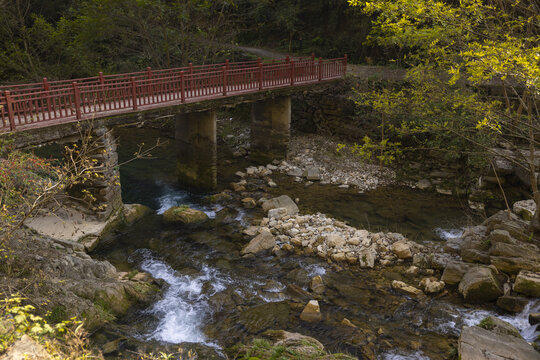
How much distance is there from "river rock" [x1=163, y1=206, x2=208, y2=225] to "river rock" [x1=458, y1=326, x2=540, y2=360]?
9122 mm

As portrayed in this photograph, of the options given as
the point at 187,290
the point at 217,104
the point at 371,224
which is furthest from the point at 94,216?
the point at 371,224

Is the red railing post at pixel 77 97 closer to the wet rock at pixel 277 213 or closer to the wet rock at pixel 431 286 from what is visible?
the wet rock at pixel 277 213

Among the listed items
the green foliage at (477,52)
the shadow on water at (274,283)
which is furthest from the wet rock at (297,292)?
the green foliage at (477,52)

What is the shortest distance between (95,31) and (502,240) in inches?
745

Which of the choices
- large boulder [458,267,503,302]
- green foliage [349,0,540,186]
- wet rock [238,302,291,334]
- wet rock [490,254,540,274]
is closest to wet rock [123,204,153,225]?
wet rock [238,302,291,334]

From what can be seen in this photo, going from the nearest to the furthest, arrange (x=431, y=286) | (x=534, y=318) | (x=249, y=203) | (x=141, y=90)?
(x=534, y=318) < (x=431, y=286) < (x=141, y=90) < (x=249, y=203)

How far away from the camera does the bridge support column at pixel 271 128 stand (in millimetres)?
19250

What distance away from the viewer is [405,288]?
10.0 metres

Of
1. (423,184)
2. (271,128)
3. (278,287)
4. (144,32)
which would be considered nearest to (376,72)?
(271,128)

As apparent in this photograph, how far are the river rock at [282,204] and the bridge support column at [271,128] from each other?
4951mm

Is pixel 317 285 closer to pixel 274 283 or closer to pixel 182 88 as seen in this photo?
pixel 274 283

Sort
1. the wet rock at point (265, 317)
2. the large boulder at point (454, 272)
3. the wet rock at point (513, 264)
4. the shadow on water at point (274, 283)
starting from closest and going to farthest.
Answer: the shadow on water at point (274, 283), the wet rock at point (265, 317), the wet rock at point (513, 264), the large boulder at point (454, 272)

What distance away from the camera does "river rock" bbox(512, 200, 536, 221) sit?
39.0 feet

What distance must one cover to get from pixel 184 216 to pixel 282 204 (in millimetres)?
3530
